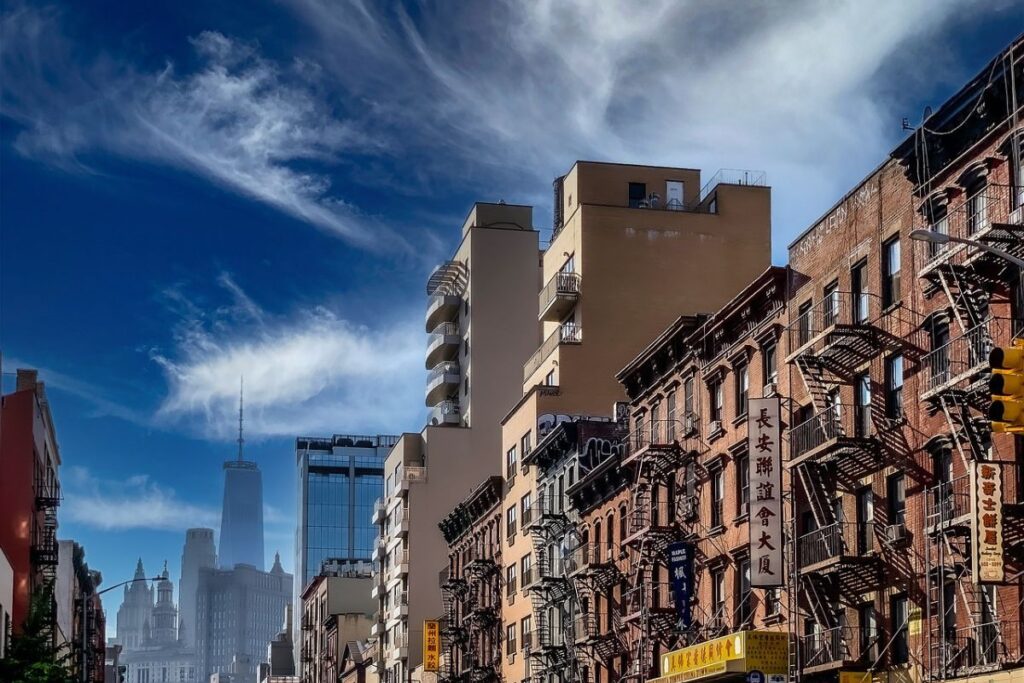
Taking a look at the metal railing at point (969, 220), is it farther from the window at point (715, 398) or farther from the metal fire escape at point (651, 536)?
the metal fire escape at point (651, 536)

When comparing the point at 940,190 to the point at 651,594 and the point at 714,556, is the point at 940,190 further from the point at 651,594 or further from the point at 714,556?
the point at 651,594

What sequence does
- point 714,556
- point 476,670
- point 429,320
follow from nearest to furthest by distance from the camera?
point 714,556 → point 476,670 → point 429,320

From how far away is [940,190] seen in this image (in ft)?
137

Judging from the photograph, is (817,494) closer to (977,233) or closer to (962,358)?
(962,358)

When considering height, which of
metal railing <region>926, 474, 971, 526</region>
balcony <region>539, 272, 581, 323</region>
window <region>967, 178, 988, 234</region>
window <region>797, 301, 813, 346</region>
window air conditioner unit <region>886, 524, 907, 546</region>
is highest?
balcony <region>539, 272, 581, 323</region>

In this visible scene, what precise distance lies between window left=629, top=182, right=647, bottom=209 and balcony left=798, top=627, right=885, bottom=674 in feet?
141

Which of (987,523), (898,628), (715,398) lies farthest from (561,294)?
(987,523)

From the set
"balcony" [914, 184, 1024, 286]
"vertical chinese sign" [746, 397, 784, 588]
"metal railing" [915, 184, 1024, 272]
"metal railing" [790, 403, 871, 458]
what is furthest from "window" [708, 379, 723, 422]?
"balcony" [914, 184, 1024, 286]

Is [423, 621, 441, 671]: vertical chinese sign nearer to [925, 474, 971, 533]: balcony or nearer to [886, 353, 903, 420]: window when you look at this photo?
[886, 353, 903, 420]: window

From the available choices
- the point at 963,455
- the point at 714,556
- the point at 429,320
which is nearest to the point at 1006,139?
the point at 963,455

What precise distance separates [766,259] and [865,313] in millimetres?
39054

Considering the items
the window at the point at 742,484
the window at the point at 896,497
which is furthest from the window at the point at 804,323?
the window at the point at 896,497

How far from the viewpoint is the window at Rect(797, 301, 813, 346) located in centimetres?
5022

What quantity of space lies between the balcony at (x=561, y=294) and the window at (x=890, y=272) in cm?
3942
